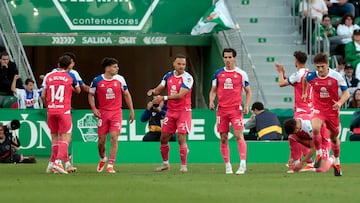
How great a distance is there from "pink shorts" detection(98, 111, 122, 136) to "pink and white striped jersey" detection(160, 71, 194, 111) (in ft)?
4.20

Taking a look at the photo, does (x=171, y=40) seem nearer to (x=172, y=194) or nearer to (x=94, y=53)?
(x=94, y=53)

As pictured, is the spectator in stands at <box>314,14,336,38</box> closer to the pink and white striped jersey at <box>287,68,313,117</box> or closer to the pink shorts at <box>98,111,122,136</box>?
the pink and white striped jersey at <box>287,68,313,117</box>

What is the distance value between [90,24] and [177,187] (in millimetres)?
17285

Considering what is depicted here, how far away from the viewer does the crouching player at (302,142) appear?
19734mm

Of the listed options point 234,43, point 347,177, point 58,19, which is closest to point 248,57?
point 234,43

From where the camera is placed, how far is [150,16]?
32.7 meters

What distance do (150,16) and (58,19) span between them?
2.72m

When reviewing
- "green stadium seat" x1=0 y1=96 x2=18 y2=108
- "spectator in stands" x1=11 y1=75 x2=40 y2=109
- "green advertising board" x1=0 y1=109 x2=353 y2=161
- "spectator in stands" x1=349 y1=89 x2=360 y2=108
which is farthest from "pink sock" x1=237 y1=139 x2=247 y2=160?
"green stadium seat" x1=0 y1=96 x2=18 y2=108

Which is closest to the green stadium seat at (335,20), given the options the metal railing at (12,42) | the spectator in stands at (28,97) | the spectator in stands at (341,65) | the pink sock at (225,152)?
the spectator in stands at (341,65)

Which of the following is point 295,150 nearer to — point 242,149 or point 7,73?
A: point 242,149

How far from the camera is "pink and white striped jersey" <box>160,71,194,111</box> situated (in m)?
21.0

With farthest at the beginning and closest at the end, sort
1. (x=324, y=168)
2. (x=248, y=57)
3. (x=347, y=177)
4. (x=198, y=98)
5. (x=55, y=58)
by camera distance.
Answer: (x=55, y=58) → (x=198, y=98) → (x=248, y=57) → (x=324, y=168) → (x=347, y=177)

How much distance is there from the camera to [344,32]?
32.6 metres

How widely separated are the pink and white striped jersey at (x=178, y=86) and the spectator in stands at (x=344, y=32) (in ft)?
39.9
